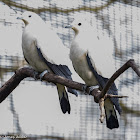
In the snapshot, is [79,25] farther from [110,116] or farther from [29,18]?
[110,116]

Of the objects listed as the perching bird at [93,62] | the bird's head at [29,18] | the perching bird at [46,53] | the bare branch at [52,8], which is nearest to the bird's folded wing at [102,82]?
the perching bird at [93,62]

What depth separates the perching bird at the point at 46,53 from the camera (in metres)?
1.71

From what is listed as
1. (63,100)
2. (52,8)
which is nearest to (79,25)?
(63,100)

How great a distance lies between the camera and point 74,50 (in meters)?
1.60

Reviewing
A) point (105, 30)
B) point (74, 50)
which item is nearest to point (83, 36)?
point (74, 50)

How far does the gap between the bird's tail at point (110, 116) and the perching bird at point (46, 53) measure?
15 cm

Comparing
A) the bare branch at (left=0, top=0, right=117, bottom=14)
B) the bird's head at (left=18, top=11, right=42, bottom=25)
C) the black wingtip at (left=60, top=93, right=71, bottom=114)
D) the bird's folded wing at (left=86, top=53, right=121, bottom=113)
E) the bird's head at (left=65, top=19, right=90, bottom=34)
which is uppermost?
the bare branch at (left=0, top=0, right=117, bottom=14)

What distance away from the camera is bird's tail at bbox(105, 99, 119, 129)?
5.49 ft

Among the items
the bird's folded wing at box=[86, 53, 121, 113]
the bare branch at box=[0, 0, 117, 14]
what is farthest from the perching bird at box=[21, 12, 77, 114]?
the bare branch at box=[0, 0, 117, 14]

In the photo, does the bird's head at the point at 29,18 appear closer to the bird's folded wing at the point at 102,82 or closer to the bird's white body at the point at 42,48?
the bird's white body at the point at 42,48

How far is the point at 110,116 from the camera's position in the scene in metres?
Answer: 1.69

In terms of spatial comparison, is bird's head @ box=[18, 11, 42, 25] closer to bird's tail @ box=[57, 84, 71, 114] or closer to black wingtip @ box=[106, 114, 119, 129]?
bird's tail @ box=[57, 84, 71, 114]

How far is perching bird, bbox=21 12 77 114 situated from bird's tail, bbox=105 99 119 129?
145 millimetres

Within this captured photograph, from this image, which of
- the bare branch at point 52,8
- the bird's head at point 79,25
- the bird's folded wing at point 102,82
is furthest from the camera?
the bare branch at point 52,8
